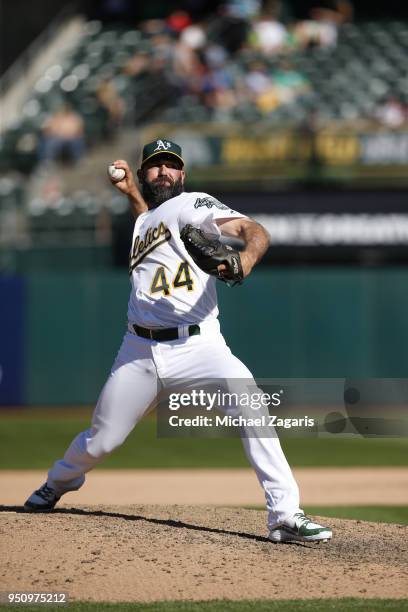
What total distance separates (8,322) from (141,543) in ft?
29.6

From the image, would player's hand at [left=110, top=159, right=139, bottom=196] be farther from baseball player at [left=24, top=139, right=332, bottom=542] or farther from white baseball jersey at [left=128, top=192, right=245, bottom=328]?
white baseball jersey at [left=128, top=192, right=245, bottom=328]

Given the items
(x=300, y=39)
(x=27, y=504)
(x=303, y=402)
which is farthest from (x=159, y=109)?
(x=27, y=504)

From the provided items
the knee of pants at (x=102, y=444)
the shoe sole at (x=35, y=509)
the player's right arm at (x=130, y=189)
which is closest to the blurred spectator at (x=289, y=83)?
the player's right arm at (x=130, y=189)

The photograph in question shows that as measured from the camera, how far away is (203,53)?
59.5 feet

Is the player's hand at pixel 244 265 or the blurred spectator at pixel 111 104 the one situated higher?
the blurred spectator at pixel 111 104

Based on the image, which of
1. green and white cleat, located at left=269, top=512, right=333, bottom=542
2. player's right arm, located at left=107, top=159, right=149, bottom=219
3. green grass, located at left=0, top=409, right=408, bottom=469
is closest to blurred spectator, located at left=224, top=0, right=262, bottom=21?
green grass, located at left=0, top=409, right=408, bottom=469

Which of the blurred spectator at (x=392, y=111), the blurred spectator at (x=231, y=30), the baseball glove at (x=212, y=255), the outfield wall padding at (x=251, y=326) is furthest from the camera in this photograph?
the blurred spectator at (x=231, y=30)

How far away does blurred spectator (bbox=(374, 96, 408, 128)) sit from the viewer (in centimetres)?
1588

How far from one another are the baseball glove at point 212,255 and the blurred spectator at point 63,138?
443 inches

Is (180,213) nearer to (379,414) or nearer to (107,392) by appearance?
(107,392)

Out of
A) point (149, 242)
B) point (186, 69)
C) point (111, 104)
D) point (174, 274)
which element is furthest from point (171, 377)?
point (186, 69)

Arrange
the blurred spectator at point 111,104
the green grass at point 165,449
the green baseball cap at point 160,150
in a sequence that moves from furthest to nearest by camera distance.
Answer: the blurred spectator at point 111,104 → the green grass at point 165,449 → the green baseball cap at point 160,150

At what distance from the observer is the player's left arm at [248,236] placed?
5.15 meters

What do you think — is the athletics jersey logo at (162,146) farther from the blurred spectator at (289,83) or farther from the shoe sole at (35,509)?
the blurred spectator at (289,83)
